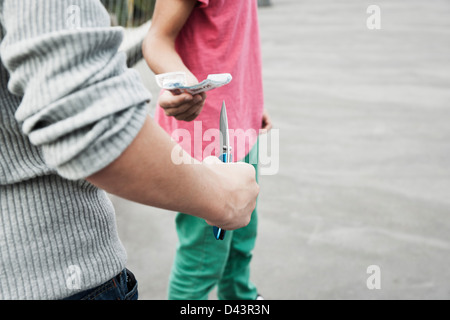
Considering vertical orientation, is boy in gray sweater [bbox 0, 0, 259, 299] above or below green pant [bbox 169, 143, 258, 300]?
above

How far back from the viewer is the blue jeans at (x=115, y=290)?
87 centimetres

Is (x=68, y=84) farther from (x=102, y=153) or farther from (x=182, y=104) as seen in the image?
(x=182, y=104)

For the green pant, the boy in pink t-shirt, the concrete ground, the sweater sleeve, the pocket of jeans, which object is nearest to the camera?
the sweater sleeve

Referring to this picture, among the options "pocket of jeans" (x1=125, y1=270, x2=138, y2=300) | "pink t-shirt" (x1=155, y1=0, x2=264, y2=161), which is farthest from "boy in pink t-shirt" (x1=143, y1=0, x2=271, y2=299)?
"pocket of jeans" (x1=125, y1=270, x2=138, y2=300)

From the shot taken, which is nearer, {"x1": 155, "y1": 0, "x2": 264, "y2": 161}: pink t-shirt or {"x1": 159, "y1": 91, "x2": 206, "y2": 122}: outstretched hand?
{"x1": 159, "y1": 91, "x2": 206, "y2": 122}: outstretched hand

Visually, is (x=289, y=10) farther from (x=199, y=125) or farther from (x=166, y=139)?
(x=166, y=139)

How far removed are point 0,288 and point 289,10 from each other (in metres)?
11.3

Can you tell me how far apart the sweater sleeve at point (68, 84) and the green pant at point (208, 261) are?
1075 mm

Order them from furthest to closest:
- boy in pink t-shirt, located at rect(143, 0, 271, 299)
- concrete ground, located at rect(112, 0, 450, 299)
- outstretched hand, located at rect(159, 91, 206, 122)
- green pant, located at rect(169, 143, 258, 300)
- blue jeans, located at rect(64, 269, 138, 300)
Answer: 1. concrete ground, located at rect(112, 0, 450, 299)
2. green pant, located at rect(169, 143, 258, 300)
3. boy in pink t-shirt, located at rect(143, 0, 271, 299)
4. outstretched hand, located at rect(159, 91, 206, 122)
5. blue jeans, located at rect(64, 269, 138, 300)

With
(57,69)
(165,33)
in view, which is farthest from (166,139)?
(165,33)

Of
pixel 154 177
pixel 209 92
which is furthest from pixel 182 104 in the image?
pixel 154 177

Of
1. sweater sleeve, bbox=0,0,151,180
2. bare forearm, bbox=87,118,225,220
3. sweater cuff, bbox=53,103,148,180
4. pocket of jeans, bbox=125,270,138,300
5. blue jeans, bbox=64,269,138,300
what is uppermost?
sweater sleeve, bbox=0,0,151,180

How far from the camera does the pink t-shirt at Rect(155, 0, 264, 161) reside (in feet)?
4.85

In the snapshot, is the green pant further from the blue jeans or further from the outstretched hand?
the blue jeans
